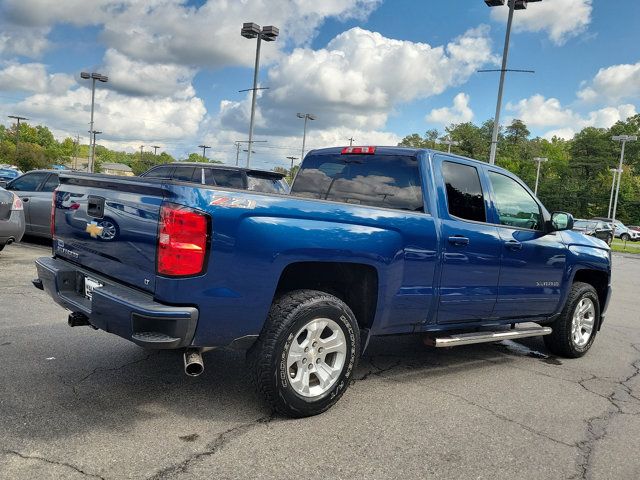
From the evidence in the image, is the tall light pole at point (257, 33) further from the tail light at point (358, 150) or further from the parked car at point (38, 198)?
the tail light at point (358, 150)

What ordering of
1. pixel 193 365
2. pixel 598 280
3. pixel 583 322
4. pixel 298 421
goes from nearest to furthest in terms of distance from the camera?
1. pixel 193 365
2. pixel 298 421
3. pixel 583 322
4. pixel 598 280

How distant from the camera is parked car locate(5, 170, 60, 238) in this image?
10875mm

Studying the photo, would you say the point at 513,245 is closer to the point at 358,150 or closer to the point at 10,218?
the point at 358,150

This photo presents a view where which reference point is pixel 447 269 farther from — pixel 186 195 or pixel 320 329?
pixel 186 195

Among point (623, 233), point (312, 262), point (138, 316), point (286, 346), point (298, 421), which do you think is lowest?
point (298, 421)

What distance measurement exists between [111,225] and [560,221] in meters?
4.00

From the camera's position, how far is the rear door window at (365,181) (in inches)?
173

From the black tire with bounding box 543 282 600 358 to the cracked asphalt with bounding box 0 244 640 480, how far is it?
0.31 meters

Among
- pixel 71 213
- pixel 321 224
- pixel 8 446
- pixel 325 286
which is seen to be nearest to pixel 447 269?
pixel 325 286

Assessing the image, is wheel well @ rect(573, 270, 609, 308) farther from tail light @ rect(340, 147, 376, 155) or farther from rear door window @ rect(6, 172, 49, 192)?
rear door window @ rect(6, 172, 49, 192)

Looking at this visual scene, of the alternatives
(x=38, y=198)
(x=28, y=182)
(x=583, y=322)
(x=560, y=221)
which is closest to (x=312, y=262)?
(x=560, y=221)

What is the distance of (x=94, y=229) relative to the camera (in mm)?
3654

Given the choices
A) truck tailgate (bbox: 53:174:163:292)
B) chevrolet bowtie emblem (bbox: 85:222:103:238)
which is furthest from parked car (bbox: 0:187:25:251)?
chevrolet bowtie emblem (bbox: 85:222:103:238)

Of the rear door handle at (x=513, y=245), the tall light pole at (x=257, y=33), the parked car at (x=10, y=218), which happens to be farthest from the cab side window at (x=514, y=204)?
the tall light pole at (x=257, y=33)
